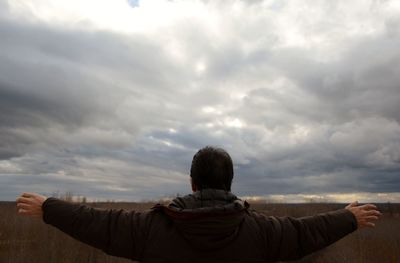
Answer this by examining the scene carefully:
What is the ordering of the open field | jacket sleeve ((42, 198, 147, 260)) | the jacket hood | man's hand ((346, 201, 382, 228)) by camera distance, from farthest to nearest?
1. the open field
2. man's hand ((346, 201, 382, 228))
3. jacket sleeve ((42, 198, 147, 260))
4. the jacket hood

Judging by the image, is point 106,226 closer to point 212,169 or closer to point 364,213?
point 212,169

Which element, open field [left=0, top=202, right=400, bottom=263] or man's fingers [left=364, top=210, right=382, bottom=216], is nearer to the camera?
man's fingers [left=364, top=210, right=382, bottom=216]

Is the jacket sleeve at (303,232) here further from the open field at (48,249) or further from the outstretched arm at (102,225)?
the open field at (48,249)

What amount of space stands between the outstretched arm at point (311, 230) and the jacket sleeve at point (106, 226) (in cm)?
89

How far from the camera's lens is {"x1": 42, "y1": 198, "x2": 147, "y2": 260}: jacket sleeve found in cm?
315

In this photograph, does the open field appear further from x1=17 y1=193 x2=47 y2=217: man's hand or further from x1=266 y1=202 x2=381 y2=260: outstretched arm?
x1=266 y1=202 x2=381 y2=260: outstretched arm

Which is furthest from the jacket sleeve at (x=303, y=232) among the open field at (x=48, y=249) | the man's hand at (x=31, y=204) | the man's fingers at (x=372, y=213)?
the open field at (x=48, y=249)

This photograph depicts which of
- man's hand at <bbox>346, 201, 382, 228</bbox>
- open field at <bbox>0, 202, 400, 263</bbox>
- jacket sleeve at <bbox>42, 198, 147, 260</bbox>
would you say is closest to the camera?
jacket sleeve at <bbox>42, 198, 147, 260</bbox>

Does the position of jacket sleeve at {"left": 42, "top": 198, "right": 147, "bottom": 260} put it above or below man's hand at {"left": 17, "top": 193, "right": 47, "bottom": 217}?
below

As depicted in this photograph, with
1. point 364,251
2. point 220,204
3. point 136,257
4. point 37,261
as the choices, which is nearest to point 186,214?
point 220,204

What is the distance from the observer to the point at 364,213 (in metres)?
3.60

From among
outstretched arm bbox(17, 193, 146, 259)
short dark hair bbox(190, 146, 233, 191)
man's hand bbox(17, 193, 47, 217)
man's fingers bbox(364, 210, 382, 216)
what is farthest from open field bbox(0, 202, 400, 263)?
man's fingers bbox(364, 210, 382, 216)

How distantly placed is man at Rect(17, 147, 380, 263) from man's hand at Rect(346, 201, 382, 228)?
0.28 metres

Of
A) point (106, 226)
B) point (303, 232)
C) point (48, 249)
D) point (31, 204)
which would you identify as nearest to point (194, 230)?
point (106, 226)
